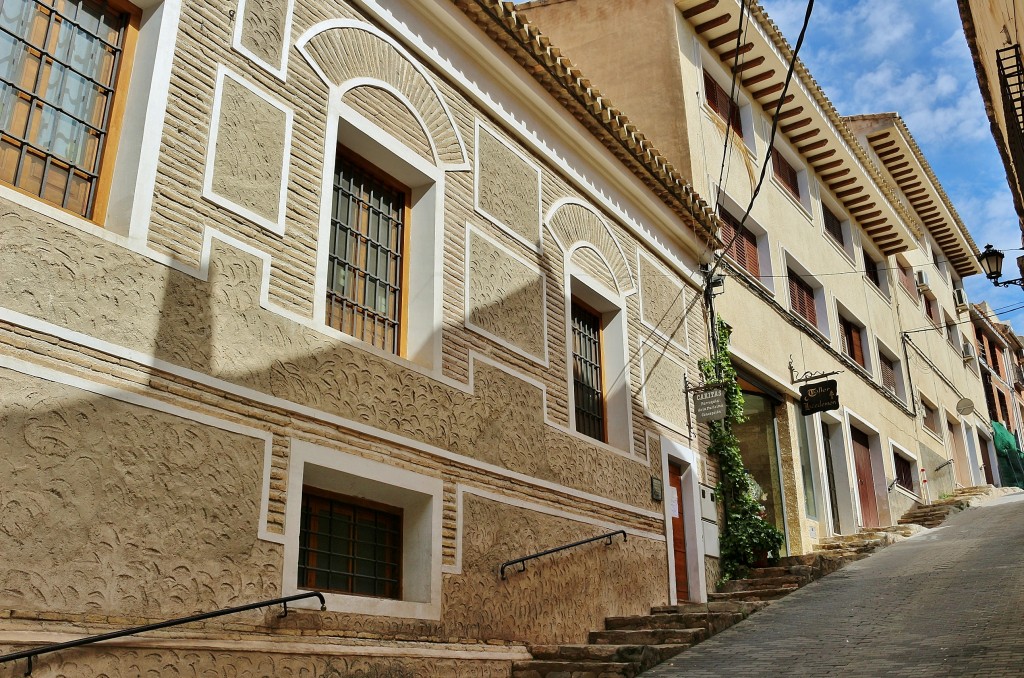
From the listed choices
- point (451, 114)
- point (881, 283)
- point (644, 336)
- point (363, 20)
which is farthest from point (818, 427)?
point (363, 20)

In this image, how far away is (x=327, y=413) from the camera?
7.23 meters

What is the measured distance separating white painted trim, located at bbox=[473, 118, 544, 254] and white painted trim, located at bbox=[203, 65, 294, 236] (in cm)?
245

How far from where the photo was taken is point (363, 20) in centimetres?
864

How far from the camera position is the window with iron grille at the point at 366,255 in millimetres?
8086

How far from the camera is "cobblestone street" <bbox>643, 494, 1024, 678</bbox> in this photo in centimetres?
747

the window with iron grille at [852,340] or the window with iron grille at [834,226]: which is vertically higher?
the window with iron grille at [834,226]

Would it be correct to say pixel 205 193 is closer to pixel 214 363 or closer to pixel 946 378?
pixel 214 363

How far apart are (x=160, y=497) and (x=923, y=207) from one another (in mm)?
28330

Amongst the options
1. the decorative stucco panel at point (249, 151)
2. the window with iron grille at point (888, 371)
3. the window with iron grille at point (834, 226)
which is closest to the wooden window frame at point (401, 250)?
the decorative stucco panel at point (249, 151)

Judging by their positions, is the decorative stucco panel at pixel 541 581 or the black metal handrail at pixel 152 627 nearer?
the black metal handrail at pixel 152 627

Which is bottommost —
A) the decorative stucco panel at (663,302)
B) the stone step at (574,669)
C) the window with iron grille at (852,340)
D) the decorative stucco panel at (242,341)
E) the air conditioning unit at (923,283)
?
the stone step at (574,669)

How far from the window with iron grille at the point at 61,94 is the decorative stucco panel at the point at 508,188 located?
3.84 m

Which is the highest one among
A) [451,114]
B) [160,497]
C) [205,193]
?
[451,114]

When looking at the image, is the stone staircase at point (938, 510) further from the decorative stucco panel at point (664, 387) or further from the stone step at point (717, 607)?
the stone step at point (717, 607)
